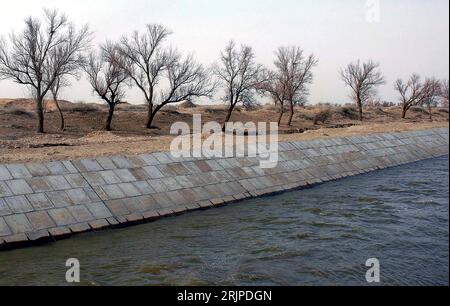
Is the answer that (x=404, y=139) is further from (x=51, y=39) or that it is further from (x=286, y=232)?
(x=51, y=39)

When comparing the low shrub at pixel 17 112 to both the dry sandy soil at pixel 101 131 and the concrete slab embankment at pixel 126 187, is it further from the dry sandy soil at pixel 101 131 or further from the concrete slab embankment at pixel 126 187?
the concrete slab embankment at pixel 126 187

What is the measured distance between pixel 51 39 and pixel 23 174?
21.1 m

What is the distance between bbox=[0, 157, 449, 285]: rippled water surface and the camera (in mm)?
7986

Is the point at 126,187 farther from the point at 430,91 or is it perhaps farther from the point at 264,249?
the point at 430,91

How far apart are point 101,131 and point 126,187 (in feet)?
61.3

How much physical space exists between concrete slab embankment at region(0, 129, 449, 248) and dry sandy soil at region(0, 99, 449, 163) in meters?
1.71

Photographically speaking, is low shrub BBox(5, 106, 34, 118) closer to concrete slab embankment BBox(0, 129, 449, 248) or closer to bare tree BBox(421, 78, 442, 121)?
concrete slab embankment BBox(0, 129, 449, 248)

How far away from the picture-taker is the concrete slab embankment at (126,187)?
10.5 meters

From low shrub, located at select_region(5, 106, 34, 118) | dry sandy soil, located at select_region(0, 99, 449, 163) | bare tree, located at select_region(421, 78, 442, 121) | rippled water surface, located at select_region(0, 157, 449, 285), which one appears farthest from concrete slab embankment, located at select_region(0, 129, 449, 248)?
bare tree, located at select_region(421, 78, 442, 121)

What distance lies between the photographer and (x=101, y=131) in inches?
1205

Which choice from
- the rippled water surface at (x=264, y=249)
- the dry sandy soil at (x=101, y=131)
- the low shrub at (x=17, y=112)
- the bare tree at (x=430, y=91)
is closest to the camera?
the rippled water surface at (x=264, y=249)

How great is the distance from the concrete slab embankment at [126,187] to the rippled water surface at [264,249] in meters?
0.59

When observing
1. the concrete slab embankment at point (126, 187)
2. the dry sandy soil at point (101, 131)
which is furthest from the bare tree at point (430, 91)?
the concrete slab embankment at point (126, 187)
